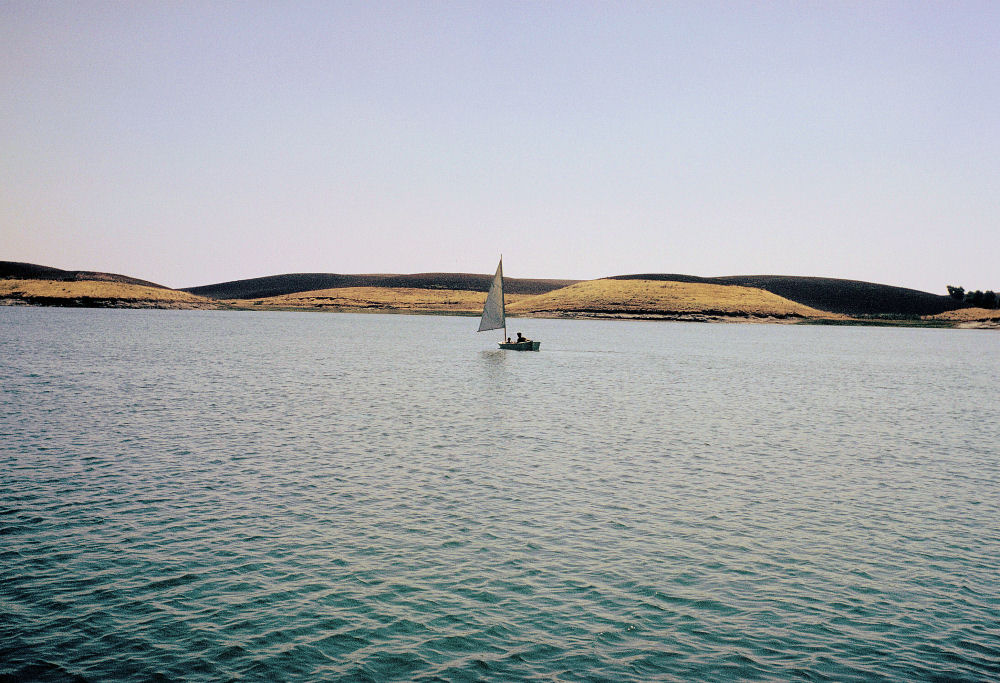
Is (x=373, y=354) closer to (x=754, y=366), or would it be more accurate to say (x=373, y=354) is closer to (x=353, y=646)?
(x=754, y=366)

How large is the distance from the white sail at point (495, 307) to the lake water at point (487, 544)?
44908 millimetres

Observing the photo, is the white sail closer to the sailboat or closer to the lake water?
the sailboat

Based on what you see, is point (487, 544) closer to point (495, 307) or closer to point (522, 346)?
point (495, 307)

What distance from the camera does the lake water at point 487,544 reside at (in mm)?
12414

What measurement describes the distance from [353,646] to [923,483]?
68.0ft

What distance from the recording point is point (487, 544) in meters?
17.8

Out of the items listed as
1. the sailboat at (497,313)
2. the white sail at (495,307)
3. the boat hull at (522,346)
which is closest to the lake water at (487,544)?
the white sail at (495,307)

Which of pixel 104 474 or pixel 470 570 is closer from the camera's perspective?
pixel 470 570

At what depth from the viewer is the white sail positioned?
85.0 metres

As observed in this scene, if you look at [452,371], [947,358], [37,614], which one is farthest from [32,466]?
[947,358]

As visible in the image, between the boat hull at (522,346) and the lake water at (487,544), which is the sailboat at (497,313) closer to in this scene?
the boat hull at (522,346)

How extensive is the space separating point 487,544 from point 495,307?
232 feet

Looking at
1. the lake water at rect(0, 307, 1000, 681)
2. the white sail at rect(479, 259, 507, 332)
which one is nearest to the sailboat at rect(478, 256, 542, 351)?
the white sail at rect(479, 259, 507, 332)

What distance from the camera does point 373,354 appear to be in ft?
289
